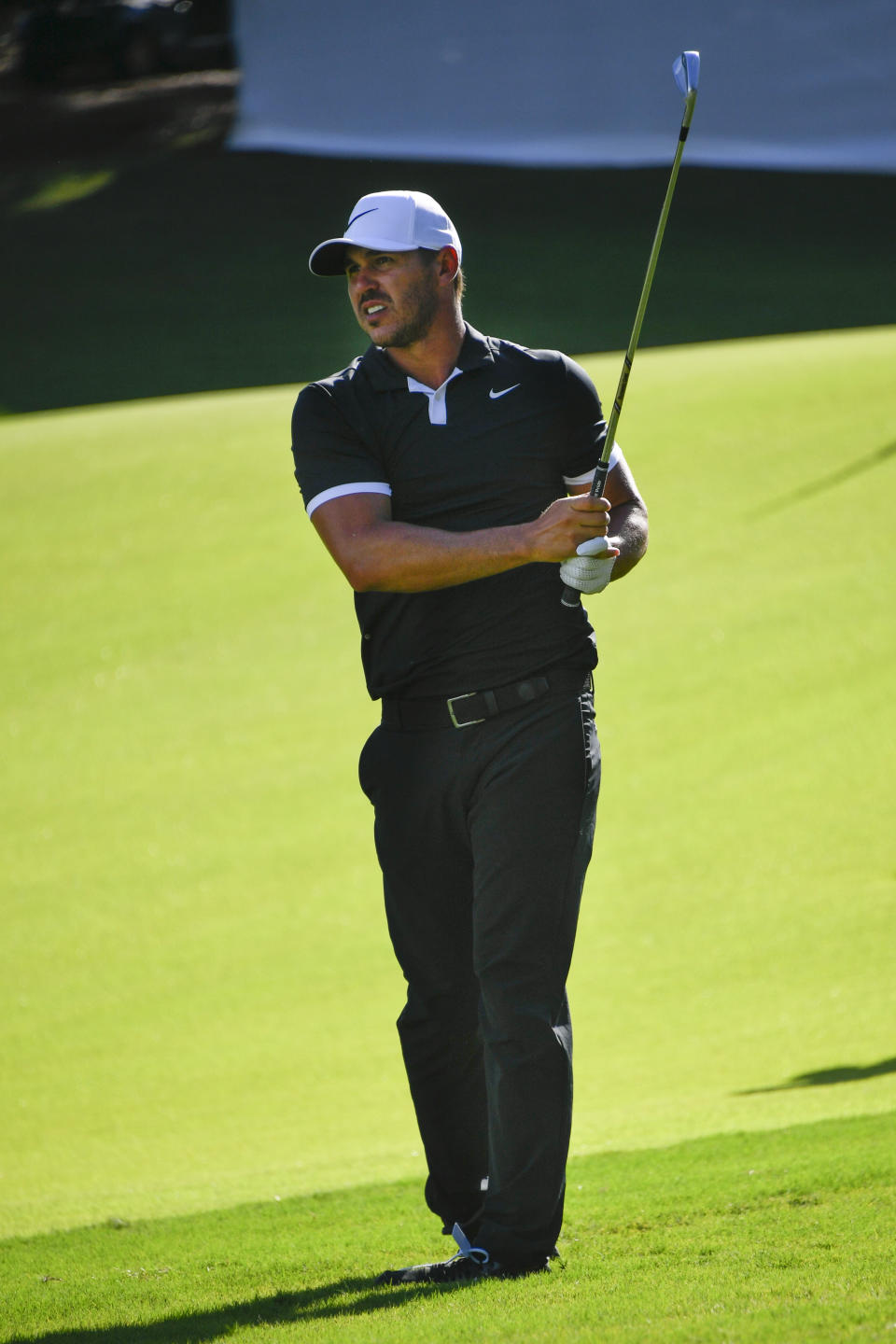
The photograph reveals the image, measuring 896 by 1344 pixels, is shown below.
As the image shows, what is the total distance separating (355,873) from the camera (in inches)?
262

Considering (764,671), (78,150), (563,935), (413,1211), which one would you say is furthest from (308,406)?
(78,150)

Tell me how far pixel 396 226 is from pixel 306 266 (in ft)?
54.5

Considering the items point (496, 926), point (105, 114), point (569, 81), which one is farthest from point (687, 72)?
point (105, 114)

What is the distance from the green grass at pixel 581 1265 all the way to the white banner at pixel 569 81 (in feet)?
52.2

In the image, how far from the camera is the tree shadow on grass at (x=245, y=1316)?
7.71 ft

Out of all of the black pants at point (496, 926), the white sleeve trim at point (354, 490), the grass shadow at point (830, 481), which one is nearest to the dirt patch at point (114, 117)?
the grass shadow at point (830, 481)

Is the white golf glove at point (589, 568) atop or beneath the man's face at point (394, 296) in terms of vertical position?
beneath

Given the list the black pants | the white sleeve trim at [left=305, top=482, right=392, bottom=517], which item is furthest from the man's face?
the black pants

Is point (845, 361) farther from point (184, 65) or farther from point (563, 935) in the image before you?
point (184, 65)

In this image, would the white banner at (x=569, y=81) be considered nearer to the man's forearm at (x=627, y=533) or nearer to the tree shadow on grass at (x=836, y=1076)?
the tree shadow on grass at (x=836, y=1076)

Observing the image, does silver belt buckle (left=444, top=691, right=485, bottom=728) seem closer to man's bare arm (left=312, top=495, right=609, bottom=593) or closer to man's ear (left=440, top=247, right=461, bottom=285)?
man's bare arm (left=312, top=495, right=609, bottom=593)

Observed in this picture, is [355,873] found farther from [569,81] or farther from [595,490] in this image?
[569,81]

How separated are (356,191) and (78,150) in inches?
171

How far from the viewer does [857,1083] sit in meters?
4.40
